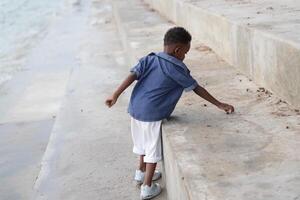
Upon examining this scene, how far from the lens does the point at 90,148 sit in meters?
5.51

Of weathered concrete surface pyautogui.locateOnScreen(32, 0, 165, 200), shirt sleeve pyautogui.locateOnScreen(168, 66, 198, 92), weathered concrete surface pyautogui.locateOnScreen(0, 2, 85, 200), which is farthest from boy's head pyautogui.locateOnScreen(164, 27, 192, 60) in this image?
weathered concrete surface pyautogui.locateOnScreen(0, 2, 85, 200)

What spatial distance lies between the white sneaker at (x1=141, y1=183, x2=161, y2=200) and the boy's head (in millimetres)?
1054

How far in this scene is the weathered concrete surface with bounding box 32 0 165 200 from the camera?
4.56m

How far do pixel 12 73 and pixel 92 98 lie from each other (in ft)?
13.3

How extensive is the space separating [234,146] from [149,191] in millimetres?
998

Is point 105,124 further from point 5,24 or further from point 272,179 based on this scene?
point 5,24

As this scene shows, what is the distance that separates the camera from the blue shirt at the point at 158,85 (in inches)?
146

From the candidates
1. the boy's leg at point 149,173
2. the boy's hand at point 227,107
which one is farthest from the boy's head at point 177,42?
the boy's leg at point 149,173

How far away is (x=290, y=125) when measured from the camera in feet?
12.1

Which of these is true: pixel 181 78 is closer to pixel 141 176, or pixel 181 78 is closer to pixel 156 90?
pixel 156 90

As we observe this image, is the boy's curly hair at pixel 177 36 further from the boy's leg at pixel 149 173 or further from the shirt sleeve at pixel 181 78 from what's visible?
the boy's leg at pixel 149 173

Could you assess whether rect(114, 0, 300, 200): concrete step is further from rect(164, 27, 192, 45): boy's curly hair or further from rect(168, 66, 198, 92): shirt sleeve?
rect(164, 27, 192, 45): boy's curly hair

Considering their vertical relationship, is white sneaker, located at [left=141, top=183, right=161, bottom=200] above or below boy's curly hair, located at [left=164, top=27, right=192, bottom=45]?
below

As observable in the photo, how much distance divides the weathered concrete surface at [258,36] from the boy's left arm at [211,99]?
1.64 ft
